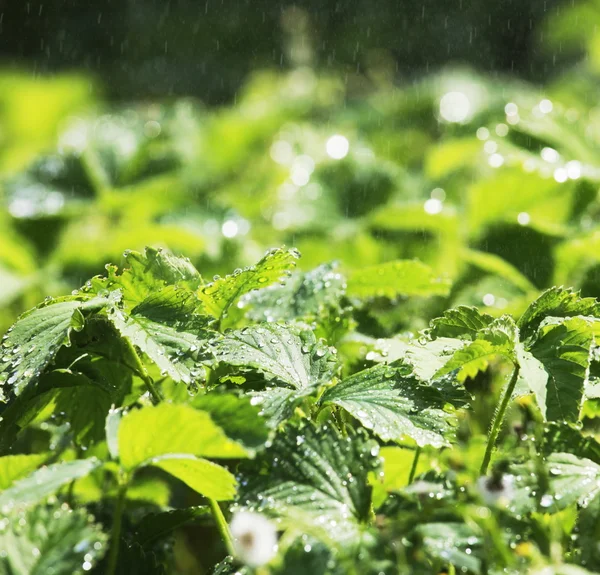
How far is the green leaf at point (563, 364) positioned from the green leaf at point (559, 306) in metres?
0.03

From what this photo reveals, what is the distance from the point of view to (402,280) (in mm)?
1152

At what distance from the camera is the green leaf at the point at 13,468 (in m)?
0.91

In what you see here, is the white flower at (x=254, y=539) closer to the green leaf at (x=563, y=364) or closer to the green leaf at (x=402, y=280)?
the green leaf at (x=563, y=364)

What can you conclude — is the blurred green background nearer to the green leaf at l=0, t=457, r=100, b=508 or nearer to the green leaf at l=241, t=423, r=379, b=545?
the green leaf at l=241, t=423, r=379, b=545

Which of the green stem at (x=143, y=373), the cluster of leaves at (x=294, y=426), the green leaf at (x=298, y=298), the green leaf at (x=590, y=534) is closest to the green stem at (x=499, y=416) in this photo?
the cluster of leaves at (x=294, y=426)

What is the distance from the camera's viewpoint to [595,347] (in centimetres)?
88

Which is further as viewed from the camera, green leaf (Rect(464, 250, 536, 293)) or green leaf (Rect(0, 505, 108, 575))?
green leaf (Rect(464, 250, 536, 293))

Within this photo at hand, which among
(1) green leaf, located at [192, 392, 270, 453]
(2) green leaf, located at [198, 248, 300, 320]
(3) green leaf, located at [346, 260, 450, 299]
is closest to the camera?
(1) green leaf, located at [192, 392, 270, 453]

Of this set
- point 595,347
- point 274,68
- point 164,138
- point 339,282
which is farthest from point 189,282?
point 274,68

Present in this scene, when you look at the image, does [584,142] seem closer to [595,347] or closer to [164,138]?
[595,347]

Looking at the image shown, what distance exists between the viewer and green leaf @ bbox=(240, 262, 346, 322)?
Answer: 103cm

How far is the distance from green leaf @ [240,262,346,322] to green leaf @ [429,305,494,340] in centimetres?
17

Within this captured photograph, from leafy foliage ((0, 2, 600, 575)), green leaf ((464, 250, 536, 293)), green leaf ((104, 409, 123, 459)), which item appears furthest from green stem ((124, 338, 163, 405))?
green leaf ((464, 250, 536, 293))

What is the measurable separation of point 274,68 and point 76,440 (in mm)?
5537
